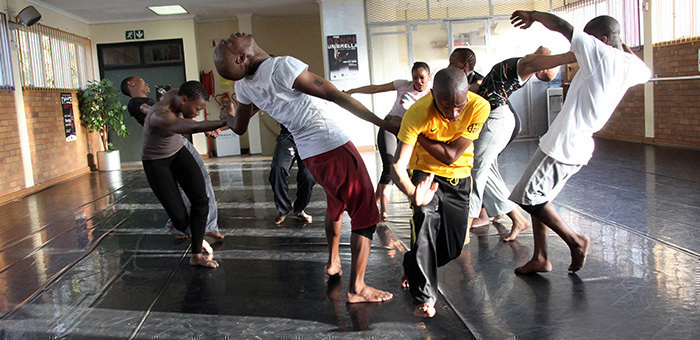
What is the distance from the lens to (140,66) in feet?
41.0

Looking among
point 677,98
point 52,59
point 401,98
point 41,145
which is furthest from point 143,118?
point 677,98

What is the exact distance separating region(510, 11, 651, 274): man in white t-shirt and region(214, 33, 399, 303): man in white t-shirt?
88cm

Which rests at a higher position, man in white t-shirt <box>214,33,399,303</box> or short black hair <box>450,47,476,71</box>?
short black hair <box>450,47,476,71</box>

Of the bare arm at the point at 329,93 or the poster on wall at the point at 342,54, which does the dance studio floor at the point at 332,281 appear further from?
the poster on wall at the point at 342,54

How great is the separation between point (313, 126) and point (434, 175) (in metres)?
0.71

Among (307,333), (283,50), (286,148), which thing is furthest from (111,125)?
(307,333)

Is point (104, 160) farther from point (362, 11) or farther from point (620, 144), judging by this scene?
point (620, 144)

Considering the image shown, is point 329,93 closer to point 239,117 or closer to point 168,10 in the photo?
point 239,117

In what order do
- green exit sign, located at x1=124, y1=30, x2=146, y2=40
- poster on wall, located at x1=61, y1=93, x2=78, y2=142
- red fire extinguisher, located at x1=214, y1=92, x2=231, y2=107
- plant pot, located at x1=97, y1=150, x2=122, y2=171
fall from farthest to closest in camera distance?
red fire extinguisher, located at x1=214, y1=92, x2=231, y2=107 → green exit sign, located at x1=124, y1=30, x2=146, y2=40 → plant pot, located at x1=97, y1=150, x2=122, y2=171 → poster on wall, located at x1=61, y1=93, x2=78, y2=142

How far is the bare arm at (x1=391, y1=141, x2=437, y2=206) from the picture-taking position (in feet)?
7.97

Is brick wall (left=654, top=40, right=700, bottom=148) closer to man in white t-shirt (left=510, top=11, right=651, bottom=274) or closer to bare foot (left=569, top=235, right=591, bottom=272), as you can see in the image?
man in white t-shirt (left=510, top=11, right=651, bottom=274)

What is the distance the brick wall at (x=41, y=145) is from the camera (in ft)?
26.6

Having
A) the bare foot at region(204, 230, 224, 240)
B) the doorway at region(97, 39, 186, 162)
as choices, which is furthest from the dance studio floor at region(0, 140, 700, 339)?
the doorway at region(97, 39, 186, 162)

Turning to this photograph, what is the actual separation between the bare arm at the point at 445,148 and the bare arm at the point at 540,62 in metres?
0.73
